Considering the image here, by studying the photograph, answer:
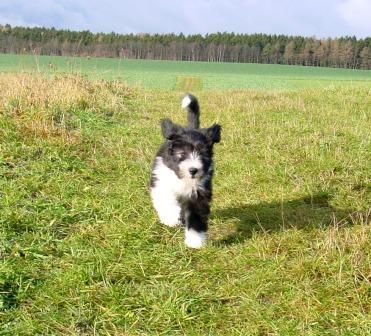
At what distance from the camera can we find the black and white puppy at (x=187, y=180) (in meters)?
5.18

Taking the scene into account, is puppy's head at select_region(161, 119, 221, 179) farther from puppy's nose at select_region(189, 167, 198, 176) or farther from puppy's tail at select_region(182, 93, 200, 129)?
puppy's tail at select_region(182, 93, 200, 129)

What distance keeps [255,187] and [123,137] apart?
3.91m

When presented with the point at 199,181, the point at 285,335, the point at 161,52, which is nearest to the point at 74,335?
the point at 285,335

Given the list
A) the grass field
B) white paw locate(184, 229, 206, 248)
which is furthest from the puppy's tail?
white paw locate(184, 229, 206, 248)

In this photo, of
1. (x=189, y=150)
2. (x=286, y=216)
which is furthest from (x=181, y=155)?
(x=286, y=216)

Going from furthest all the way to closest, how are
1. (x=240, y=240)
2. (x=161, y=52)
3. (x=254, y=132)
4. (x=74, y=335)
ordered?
(x=161, y=52), (x=254, y=132), (x=240, y=240), (x=74, y=335)

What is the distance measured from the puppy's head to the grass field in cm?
84

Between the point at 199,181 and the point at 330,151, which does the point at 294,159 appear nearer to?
the point at 330,151

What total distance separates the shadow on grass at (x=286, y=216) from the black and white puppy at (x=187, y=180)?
0.47 m

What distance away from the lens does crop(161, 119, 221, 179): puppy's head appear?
5.07 meters

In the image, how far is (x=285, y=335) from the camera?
364 cm

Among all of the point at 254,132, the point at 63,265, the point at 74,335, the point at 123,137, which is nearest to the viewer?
the point at 74,335

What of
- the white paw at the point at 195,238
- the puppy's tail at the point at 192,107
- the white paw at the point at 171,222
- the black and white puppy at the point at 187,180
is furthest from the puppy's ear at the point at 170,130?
the puppy's tail at the point at 192,107

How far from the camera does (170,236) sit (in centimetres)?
561
